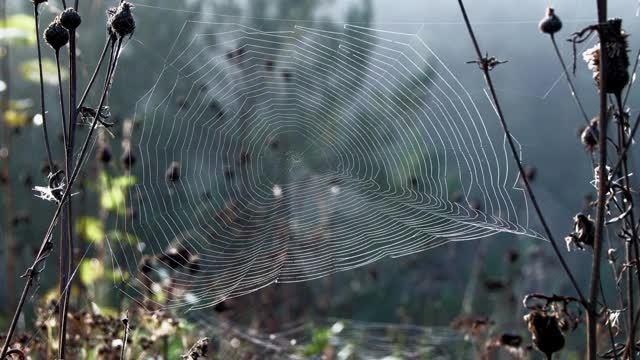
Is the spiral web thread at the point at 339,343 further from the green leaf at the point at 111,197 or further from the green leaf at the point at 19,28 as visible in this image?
the green leaf at the point at 19,28

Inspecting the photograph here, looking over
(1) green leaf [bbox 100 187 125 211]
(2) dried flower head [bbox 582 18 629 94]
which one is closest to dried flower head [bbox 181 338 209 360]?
(2) dried flower head [bbox 582 18 629 94]

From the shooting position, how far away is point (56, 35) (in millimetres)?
1580

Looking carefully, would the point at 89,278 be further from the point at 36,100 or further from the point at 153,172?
the point at 36,100

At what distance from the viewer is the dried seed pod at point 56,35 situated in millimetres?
1569

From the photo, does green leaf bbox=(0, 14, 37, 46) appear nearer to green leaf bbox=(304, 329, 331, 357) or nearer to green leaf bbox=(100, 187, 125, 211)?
green leaf bbox=(100, 187, 125, 211)

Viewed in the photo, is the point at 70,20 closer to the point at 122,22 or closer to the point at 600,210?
the point at 122,22

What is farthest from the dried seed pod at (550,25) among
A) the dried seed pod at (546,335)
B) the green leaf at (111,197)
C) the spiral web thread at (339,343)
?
the green leaf at (111,197)

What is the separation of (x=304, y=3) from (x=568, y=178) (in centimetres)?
281

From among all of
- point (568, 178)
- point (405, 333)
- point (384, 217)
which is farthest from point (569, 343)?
point (568, 178)

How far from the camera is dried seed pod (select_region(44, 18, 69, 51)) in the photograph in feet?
5.15

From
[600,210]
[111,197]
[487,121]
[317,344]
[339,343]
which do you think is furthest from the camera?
[487,121]

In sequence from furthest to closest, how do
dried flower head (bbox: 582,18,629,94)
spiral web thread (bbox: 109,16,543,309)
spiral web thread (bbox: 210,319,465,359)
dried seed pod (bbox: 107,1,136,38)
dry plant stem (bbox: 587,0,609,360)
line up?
spiral web thread (bbox: 109,16,543,309), spiral web thread (bbox: 210,319,465,359), dried seed pod (bbox: 107,1,136,38), dried flower head (bbox: 582,18,629,94), dry plant stem (bbox: 587,0,609,360)

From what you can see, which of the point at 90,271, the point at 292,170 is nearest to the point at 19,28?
the point at 90,271

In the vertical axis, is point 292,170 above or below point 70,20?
below
